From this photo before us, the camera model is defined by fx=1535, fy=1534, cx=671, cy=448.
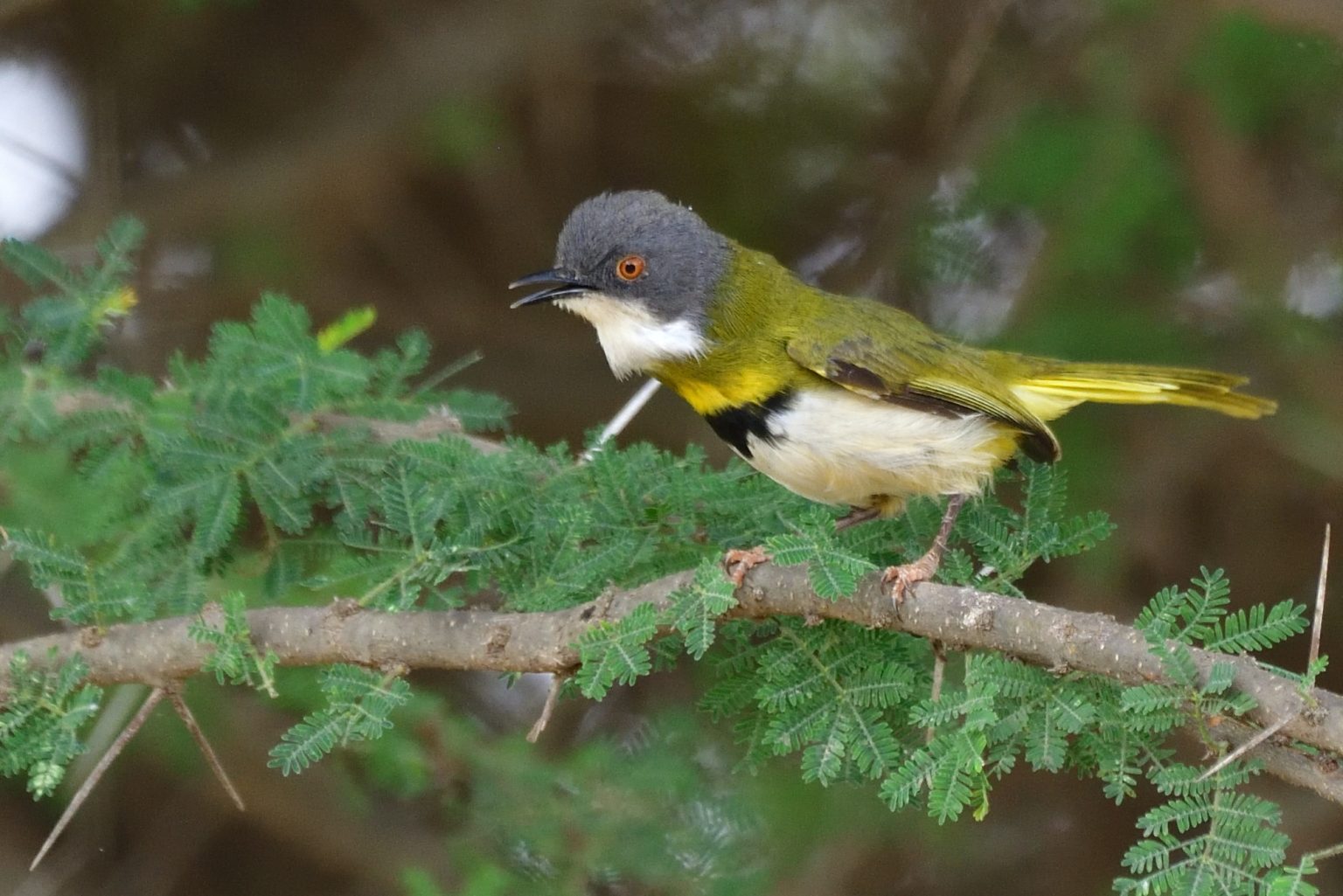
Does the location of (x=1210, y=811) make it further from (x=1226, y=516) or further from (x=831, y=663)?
(x=1226, y=516)

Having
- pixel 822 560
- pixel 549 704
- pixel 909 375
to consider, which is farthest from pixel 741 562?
pixel 909 375

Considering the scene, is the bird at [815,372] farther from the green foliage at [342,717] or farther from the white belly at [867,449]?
the green foliage at [342,717]

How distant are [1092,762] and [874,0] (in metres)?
5.02

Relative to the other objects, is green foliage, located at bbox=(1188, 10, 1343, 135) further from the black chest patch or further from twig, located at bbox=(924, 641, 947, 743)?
twig, located at bbox=(924, 641, 947, 743)

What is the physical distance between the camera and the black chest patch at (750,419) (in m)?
3.94

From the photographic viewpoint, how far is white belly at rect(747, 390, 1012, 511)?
153 inches

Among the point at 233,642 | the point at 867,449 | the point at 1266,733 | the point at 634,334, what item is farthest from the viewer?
the point at 634,334

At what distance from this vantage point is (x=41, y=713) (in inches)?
128

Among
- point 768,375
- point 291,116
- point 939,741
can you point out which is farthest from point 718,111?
point 939,741

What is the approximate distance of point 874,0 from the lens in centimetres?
721

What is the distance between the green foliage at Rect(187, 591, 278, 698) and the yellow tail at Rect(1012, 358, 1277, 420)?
230 cm

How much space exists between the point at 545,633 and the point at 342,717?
43 centimetres

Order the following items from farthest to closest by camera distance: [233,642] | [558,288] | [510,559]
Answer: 1. [558,288]
2. [510,559]
3. [233,642]

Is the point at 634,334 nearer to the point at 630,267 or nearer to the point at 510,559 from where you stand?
the point at 630,267
